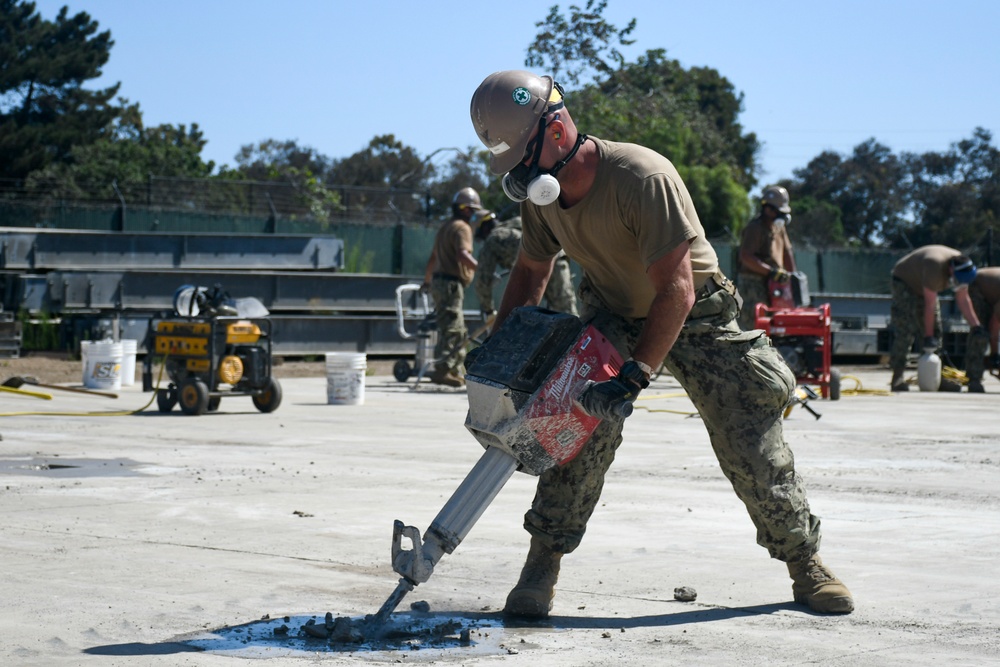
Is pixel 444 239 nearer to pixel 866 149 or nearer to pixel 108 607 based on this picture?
pixel 108 607

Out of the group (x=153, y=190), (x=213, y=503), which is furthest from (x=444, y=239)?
(x=153, y=190)

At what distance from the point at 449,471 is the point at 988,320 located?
454 inches

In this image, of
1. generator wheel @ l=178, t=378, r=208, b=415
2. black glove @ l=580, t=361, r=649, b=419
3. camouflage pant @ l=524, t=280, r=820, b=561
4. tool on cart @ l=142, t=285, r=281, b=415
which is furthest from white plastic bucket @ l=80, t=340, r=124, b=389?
black glove @ l=580, t=361, r=649, b=419

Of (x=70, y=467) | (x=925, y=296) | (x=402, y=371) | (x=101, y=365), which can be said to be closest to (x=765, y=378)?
(x=70, y=467)

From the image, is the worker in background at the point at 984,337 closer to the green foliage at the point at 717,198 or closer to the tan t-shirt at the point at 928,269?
the tan t-shirt at the point at 928,269

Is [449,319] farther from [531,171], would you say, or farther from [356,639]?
[356,639]

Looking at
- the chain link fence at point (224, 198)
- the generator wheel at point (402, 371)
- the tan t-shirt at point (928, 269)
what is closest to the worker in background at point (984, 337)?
the tan t-shirt at point (928, 269)

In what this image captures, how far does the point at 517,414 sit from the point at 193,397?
8.67 metres

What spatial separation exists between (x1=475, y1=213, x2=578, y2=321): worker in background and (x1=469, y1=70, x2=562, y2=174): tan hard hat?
34.2 ft

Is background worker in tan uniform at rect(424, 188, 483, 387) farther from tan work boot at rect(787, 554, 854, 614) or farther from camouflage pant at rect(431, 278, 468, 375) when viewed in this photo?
tan work boot at rect(787, 554, 854, 614)

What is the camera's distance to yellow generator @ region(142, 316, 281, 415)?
1234 cm

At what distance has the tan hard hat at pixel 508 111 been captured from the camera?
14.3 ft

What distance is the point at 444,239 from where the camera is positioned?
16000mm

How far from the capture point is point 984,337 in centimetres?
1712
